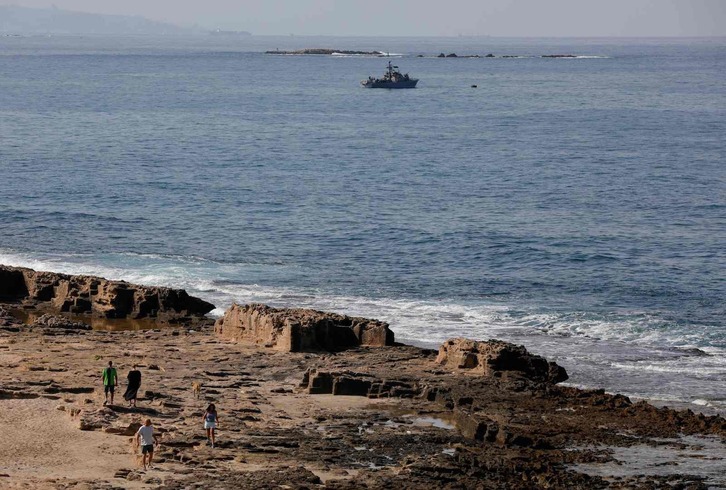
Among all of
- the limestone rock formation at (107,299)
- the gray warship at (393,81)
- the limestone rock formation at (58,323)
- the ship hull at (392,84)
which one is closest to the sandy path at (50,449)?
the limestone rock formation at (58,323)

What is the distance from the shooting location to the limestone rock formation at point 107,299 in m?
44.0

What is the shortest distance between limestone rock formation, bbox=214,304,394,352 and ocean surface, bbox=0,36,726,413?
12.2 ft

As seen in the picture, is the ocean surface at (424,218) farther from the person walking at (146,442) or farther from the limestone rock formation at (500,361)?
the person walking at (146,442)

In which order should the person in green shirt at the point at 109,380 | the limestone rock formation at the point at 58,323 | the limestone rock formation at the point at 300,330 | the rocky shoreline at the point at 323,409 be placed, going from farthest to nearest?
1. the limestone rock formation at the point at 58,323
2. the limestone rock formation at the point at 300,330
3. the person in green shirt at the point at 109,380
4. the rocky shoreline at the point at 323,409

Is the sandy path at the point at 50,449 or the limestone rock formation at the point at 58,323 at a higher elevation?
the sandy path at the point at 50,449

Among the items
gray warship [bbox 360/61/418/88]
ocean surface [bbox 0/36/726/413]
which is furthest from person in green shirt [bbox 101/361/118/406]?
gray warship [bbox 360/61/418/88]

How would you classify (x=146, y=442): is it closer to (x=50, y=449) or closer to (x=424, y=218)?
(x=50, y=449)

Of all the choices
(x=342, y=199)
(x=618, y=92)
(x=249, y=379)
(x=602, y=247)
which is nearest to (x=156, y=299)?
(x=249, y=379)

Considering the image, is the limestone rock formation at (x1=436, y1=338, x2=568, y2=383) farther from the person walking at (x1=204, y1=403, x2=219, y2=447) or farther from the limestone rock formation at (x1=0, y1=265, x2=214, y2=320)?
the limestone rock formation at (x1=0, y1=265, x2=214, y2=320)

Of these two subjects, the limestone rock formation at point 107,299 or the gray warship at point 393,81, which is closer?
the limestone rock formation at point 107,299

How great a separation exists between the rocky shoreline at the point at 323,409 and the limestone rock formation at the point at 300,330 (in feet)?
0.15

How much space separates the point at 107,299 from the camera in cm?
4419

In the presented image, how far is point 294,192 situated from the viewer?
253 feet

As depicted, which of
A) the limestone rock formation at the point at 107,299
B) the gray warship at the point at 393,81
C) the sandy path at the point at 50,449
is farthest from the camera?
the gray warship at the point at 393,81
